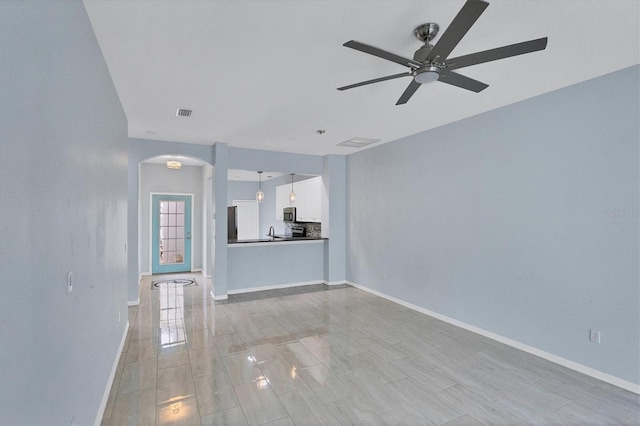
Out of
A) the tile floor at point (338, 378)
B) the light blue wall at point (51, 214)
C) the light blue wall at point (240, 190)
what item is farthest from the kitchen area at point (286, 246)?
the light blue wall at point (51, 214)

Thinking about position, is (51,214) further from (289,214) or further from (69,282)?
(289,214)

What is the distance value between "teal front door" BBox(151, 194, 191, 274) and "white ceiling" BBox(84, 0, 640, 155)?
4284 mm

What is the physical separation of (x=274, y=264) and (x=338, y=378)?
3590 mm

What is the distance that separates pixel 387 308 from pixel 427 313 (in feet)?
2.02

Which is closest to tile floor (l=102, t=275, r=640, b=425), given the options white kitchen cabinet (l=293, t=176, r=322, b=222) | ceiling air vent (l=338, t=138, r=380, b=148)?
ceiling air vent (l=338, t=138, r=380, b=148)

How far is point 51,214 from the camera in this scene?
4.54ft

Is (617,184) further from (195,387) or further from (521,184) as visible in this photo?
(195,387)

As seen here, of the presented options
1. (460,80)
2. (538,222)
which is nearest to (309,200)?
(538,222)

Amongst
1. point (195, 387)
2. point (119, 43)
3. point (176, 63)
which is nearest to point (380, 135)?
point (176, 63)

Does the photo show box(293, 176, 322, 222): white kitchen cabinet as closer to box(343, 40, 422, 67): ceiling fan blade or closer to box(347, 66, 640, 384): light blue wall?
box(347, 66, 640, 384): light blue wall

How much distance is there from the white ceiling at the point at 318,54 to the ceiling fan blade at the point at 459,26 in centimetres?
26

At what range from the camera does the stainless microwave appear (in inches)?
332

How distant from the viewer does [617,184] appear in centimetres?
284

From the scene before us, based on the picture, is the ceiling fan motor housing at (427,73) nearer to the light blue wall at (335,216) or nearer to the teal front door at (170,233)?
the light blue wall at (335,216)
